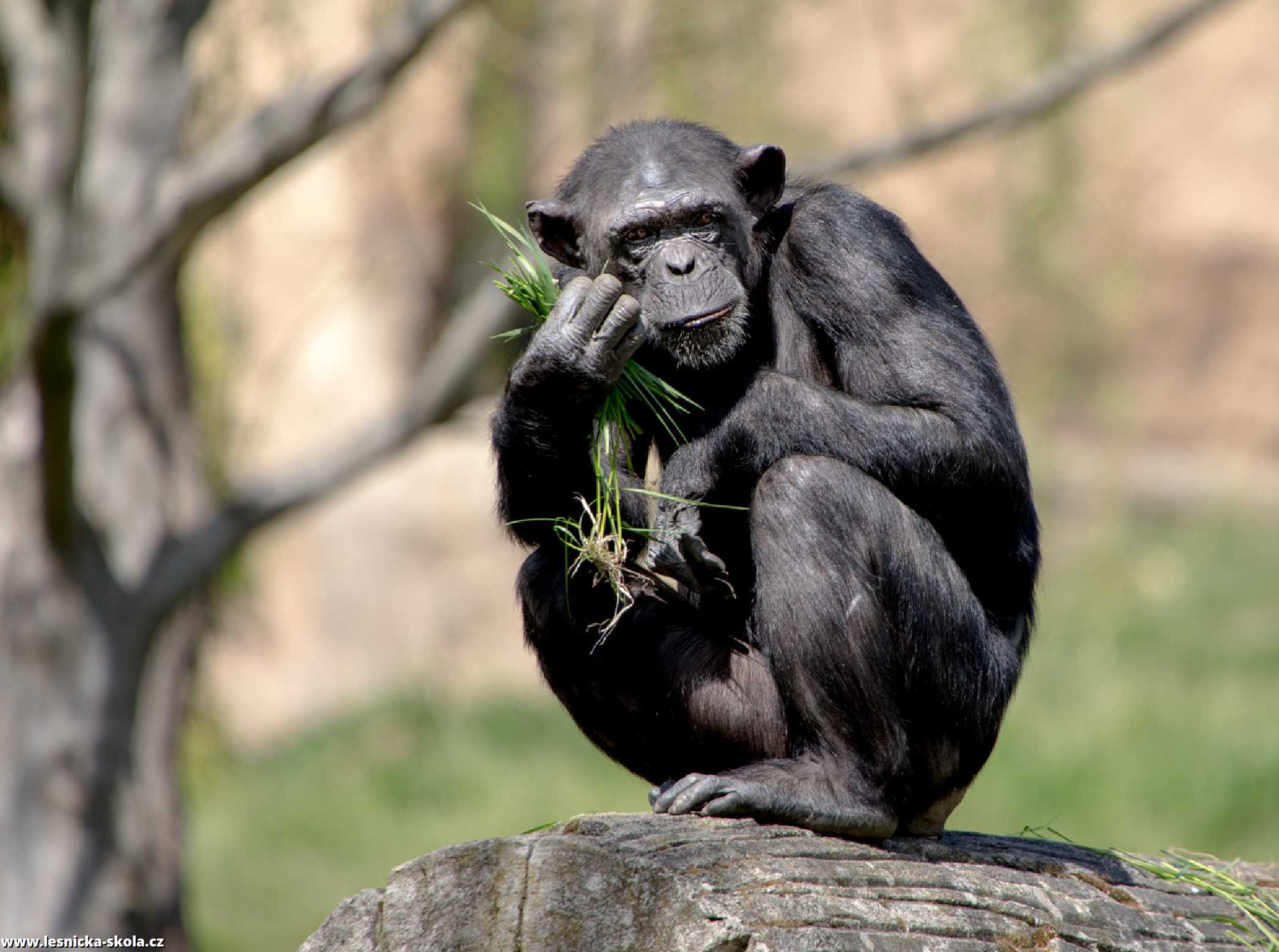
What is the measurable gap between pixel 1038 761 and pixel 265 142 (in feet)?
26.1

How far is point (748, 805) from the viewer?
3.99 meters

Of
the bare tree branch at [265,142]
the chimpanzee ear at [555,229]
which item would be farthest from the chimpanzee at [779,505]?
the bare tree branch at [265,142]

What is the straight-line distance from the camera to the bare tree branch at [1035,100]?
361 inches

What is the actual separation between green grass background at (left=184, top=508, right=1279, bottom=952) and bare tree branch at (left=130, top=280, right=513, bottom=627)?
3.51 meters

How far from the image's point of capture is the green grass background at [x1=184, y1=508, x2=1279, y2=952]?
38.9 feet

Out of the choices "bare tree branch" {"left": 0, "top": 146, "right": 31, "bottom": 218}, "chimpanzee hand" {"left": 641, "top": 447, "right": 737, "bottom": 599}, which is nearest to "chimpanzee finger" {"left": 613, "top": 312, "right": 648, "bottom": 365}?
"chimpanzee hand" {"left": 641, "top": 447, "right": 737, "bottom": 599}

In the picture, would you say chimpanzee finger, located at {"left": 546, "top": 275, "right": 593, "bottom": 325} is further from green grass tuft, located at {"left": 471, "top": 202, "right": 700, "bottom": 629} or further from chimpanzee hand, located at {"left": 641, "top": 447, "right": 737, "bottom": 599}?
chimpanzee hand, located at {"left": 641, "top": 447, "right": 737, "bottom": 599}

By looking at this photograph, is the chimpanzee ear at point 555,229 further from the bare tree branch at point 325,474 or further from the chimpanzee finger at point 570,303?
the bare tree branch at point 325,474

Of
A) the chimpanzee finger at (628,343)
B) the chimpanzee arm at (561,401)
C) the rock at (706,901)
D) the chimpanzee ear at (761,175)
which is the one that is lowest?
the rock at (706,901)

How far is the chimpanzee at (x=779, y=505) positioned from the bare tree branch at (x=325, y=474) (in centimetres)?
354

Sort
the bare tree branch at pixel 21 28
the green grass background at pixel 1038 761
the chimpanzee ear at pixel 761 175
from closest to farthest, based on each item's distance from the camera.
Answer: the chimpanzee ear at pixel 761 175 → the bare tree branch at pixel 21 28 → the green grass background at pixel 1038 761

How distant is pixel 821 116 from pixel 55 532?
8.42 m

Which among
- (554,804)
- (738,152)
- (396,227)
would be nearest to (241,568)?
(554,804)

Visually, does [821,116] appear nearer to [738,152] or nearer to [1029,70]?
[1029,70]
